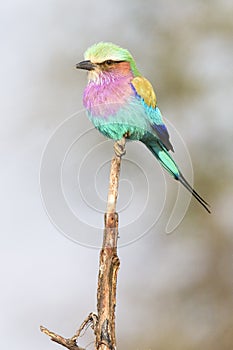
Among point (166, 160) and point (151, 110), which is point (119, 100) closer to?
point (151, 110)

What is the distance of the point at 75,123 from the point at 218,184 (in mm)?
3677

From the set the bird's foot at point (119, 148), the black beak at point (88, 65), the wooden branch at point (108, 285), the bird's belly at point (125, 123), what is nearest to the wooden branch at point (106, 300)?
the wooden branch at point (108, 285)

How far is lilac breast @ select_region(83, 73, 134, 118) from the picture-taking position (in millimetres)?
3902

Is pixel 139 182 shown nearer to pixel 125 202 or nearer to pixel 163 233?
pixel 125 202

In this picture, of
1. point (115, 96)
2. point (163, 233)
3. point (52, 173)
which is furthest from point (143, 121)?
point (163, 233)

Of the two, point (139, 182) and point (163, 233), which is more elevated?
point (163, 233)

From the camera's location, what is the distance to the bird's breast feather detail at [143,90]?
4.04 metres

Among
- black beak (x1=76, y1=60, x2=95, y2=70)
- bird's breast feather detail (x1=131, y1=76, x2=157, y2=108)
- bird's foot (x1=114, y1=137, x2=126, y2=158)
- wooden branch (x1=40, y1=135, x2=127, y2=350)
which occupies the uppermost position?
bird's breast feather detail (x1=131, y1=76, x2=157, y2=108)

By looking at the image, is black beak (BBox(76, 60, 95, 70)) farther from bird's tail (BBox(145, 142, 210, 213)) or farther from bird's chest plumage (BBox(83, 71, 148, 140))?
bird's tail (BBox(145, 142, 210, 213))

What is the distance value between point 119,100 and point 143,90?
0.16 m

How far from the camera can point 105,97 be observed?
3922mm

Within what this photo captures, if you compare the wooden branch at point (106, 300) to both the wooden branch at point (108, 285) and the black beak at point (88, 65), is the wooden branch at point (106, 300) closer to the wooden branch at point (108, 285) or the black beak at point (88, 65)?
the wooden branch at point (108, 285)

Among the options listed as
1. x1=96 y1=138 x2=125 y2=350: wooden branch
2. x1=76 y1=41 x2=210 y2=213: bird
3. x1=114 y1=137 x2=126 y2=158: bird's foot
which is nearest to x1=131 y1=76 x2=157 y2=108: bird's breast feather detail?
x1=76 y1=41 x2=210 y2=213: bird

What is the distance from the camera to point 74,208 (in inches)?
150
